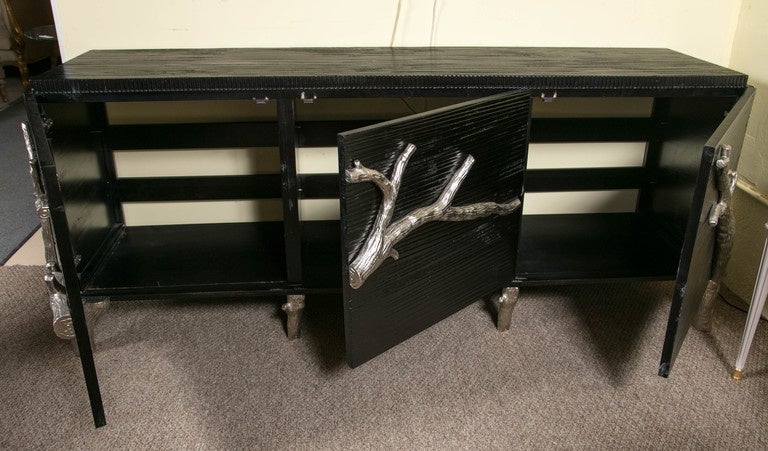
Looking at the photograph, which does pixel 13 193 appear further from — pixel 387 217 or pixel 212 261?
pixel 387 217

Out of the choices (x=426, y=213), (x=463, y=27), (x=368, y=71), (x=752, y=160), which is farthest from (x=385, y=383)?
(x=752, y=160)

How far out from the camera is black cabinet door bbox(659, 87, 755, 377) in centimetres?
113

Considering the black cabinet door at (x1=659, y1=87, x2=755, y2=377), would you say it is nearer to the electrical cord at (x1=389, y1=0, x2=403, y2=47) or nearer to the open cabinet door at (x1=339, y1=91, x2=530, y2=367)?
the open cabinet door at (x1=339, y1=91, x2=530, y2=367)

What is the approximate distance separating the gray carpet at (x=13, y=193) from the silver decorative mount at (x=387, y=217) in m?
1.36

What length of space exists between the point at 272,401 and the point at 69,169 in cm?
66

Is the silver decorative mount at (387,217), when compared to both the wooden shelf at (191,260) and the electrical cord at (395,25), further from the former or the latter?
the electrical cord at (395,25)

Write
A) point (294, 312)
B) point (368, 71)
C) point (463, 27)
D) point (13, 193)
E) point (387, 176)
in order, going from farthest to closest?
point (13, 193) < point (463, 27) < point (294, 312) < point (368, 71) < point (387, 176)

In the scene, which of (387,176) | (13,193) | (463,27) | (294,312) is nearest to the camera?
(387,176)

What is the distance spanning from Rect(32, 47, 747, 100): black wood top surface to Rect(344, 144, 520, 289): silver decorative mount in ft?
0.77

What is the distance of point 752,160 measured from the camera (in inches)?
69.0

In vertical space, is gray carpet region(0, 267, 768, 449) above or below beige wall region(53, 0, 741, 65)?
below

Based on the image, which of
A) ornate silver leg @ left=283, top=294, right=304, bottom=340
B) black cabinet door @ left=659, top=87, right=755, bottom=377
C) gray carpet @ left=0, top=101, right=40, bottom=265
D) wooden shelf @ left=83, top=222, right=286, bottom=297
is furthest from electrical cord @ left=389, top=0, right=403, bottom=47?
gray carpet @ left=0, top=101, right=40, bottom=265

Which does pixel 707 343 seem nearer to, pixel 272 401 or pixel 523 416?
pixel 523 416

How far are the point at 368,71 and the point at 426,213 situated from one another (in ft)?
1.11
